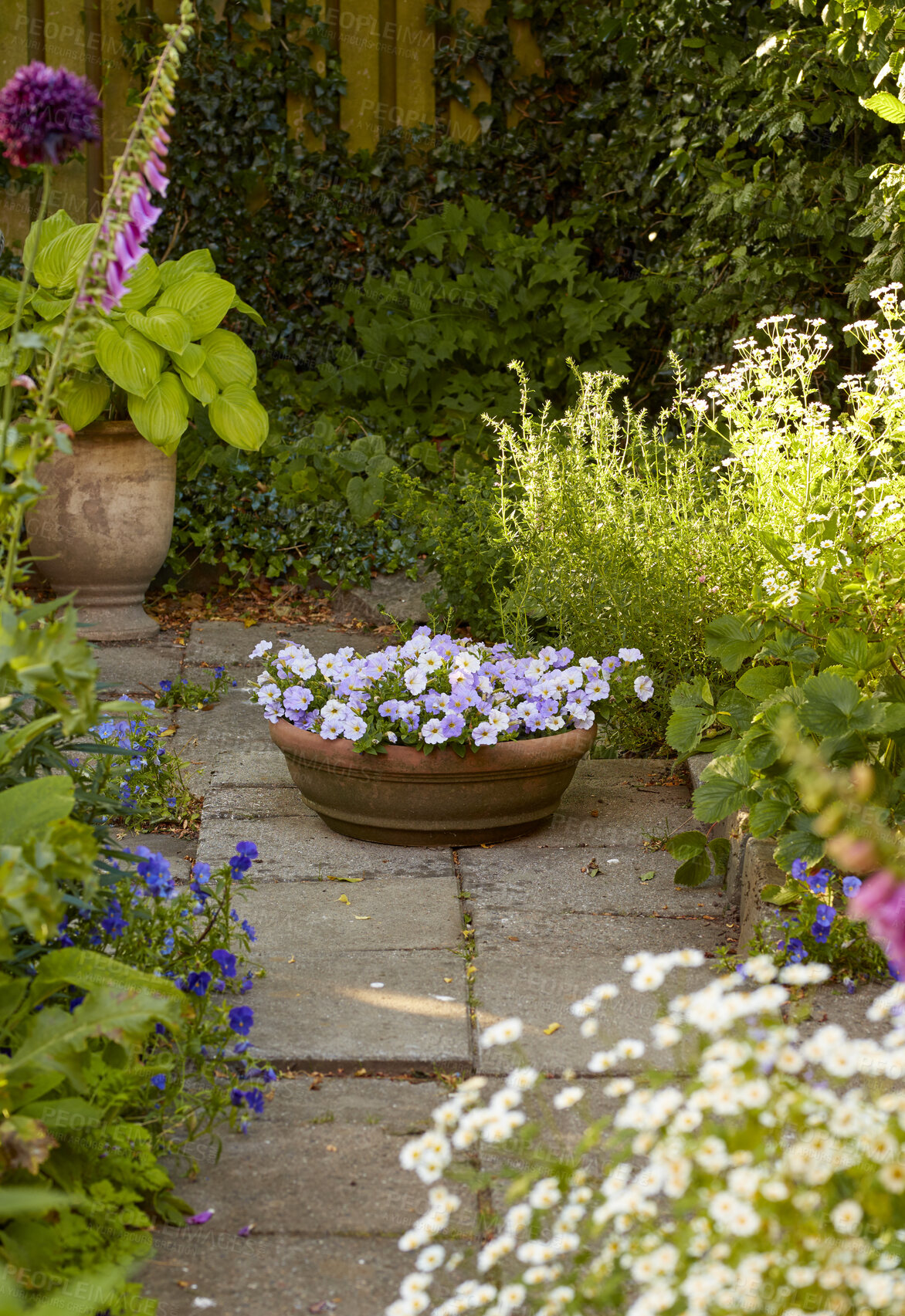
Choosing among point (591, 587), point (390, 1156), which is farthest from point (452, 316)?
point (390, 1156)

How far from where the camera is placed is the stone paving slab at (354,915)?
2334mm

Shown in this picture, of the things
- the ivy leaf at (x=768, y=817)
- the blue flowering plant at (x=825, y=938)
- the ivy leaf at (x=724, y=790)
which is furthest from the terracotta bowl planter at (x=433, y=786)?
the blue flowering plant at (x=825, y=938)

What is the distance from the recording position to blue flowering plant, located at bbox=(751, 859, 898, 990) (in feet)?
6.67

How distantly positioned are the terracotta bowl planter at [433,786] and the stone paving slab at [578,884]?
0.09m

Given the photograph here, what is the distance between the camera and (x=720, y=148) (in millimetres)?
5047

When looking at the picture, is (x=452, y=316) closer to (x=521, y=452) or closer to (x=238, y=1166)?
(x=521, y=452)

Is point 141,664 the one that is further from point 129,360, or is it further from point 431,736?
point 431,736

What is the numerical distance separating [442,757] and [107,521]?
222 cm

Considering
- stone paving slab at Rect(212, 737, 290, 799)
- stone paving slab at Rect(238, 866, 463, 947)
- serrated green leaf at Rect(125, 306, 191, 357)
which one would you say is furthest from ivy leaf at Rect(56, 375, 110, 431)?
stone paving slab at Rect(238, 866, 463, 947)

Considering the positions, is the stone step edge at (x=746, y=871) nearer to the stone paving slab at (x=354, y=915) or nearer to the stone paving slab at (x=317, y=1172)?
the stone paving slab at (x=354, y=915)

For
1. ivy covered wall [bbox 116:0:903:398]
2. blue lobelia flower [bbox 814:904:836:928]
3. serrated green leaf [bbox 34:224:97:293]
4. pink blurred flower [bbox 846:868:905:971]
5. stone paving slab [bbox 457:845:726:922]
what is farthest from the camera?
ivy covered wall [bbox 116:0:903:398]

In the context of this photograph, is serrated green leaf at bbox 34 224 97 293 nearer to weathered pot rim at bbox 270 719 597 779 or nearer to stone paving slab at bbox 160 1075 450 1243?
weathered pot rim at bbox 270 719 597 779

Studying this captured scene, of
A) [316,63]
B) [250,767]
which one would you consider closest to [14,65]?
[316,63]

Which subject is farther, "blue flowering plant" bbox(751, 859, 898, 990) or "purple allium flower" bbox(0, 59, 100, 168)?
"blue flowering plant" bbox(751, 859, 898, 990)
